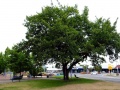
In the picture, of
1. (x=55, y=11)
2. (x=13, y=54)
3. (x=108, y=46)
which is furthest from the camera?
(x=13, y=54)

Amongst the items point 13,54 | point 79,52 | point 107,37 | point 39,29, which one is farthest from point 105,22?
point 13,54

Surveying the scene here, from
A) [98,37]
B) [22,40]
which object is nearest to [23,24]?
[22,40]

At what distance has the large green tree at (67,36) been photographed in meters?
37.3

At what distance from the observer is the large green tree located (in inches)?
1468

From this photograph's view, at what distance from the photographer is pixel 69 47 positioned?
37.3 metres

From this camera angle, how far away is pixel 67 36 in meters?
36.9

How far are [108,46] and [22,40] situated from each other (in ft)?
43.3

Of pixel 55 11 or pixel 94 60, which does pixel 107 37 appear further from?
pixel 55 11

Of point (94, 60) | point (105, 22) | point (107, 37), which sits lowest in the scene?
point (94, 60)

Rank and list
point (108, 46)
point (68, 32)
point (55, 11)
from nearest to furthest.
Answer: point (68, 32), point (55, 11), point (108, 46)

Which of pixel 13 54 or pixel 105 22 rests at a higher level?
pixel 105 22

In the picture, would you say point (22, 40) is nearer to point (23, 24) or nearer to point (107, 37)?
point (23, 24)

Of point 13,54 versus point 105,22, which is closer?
point 105,22

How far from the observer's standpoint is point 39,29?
1598 inches
